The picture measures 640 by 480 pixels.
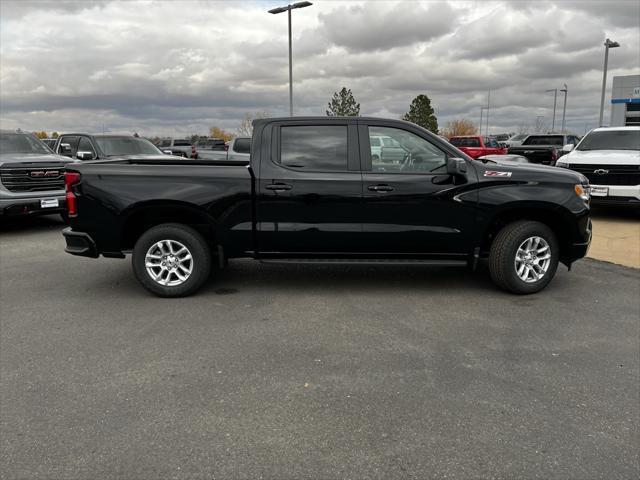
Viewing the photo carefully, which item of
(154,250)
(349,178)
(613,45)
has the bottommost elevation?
(154,250)

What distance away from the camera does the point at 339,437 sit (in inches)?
117

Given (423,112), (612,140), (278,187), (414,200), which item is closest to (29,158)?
(278,187)

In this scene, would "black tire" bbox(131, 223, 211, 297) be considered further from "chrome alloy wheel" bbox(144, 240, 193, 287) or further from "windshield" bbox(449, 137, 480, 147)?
"windshield" bbox(449, 137, 480, 147)

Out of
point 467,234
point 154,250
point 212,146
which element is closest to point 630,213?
point 467,234

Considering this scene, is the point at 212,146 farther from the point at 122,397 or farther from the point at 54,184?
the point at 122,397

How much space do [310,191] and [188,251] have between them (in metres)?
1.42

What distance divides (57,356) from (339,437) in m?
2.41

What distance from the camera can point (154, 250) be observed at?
560cm

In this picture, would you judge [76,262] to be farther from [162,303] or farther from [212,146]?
[212,146]

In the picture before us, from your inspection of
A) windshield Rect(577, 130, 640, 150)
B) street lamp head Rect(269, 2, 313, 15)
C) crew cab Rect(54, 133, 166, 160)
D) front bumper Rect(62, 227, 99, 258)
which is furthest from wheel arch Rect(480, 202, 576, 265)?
street lamp head Rect(269, 2, 313, 15)

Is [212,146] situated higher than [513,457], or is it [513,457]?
[212,146]

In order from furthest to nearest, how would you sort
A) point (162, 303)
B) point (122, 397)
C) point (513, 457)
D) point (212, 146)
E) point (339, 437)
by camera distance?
point (212, 146), point (162, 303), point (122, 397), point (339, 437), point (513, 457)

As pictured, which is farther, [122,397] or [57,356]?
[57,356]

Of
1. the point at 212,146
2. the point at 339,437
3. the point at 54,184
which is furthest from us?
the point at 212,146
